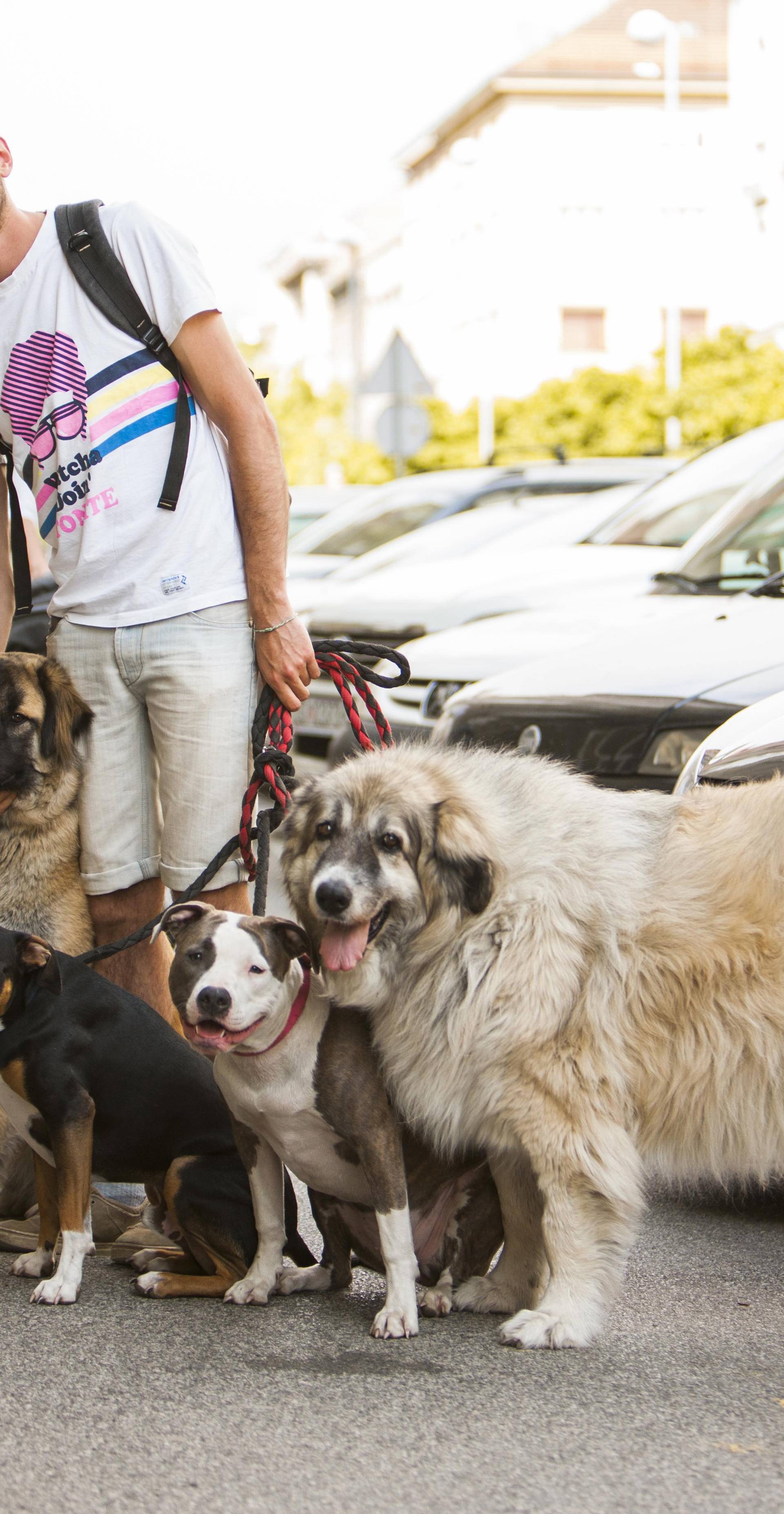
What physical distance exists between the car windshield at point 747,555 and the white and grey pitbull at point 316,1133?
3885 millimetres

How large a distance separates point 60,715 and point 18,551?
70 centimetres

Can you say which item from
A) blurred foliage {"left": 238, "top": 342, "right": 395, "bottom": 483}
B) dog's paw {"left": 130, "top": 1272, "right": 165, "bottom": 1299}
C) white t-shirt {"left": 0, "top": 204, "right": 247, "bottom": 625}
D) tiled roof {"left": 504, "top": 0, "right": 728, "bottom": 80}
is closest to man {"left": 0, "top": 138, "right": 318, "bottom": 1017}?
white t-shirt {"left": 0, "top": 204, "right": 247, "bottom": 625}

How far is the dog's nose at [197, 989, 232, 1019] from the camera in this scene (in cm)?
356

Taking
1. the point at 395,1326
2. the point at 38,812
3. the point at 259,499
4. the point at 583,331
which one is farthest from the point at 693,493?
the point at 583,331

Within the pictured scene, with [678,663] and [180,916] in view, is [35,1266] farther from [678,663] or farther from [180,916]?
[678,663]

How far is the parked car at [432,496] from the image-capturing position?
12422 millimetres

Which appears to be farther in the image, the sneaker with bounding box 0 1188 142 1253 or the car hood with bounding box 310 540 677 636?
the car hood with bounding box 310 540 677 636

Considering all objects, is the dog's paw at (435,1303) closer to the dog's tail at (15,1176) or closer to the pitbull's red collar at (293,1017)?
the pitbull's red collar at (293,1017)

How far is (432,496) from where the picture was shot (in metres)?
14.0

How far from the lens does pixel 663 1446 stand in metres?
2.99

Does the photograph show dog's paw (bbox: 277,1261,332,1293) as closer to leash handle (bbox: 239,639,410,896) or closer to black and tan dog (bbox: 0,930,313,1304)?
black and tan dog (bbox: 0,930,313,1304)

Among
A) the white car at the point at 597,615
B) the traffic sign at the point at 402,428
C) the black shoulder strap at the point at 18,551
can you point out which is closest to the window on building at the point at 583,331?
the traffic sign at the point at 402,428

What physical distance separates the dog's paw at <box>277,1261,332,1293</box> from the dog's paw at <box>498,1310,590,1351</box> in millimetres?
571

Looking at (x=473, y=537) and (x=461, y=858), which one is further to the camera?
(x=473, y=537)
